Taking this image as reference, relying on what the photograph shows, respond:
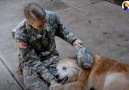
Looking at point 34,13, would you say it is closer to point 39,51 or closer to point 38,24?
point 38,24

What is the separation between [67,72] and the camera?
3299mm

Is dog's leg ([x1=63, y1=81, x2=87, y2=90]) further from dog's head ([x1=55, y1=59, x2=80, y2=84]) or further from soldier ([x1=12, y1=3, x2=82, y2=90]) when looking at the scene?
soldier ([x1=12, y1=3, x2=82, y2=90])

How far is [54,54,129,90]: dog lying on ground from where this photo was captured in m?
3.10

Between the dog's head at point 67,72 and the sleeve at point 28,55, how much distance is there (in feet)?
0.35

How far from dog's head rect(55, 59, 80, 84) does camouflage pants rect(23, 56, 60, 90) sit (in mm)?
197

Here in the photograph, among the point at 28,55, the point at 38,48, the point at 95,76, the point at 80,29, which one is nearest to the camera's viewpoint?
the point at 95,76

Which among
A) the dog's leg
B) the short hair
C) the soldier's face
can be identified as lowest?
the dog's leg

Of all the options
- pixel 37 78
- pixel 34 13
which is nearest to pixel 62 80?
pixel 37 78

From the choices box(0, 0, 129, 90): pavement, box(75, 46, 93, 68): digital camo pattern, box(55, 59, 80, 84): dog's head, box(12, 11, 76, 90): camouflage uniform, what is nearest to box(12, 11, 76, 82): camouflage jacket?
box(12, 11, 76, 90): camouflage uniform

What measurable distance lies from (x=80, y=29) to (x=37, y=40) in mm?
2081

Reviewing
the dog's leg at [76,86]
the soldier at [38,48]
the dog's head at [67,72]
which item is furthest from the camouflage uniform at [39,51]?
the dog's leg at [76,86]

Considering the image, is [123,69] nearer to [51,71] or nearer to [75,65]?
[75,65]

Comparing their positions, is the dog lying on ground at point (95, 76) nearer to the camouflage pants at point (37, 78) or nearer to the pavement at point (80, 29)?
the camouflage pants at point (37, 78)

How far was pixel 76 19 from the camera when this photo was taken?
586 centimetres
